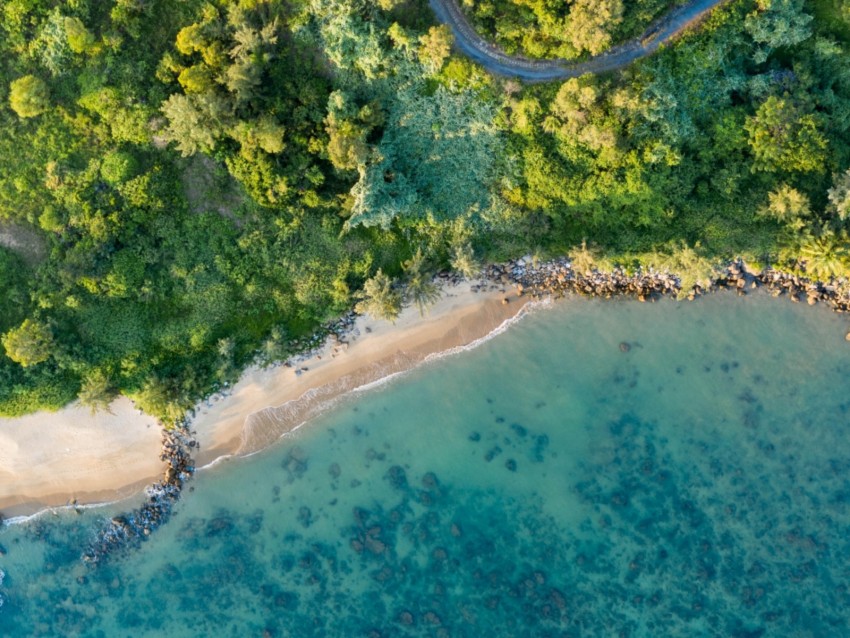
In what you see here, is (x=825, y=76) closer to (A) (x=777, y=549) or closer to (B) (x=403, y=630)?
(A) (x=777, y=549)

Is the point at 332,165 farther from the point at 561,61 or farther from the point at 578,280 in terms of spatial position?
the point at 578,280

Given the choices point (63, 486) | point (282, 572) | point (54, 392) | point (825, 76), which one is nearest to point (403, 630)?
point (282, 572)

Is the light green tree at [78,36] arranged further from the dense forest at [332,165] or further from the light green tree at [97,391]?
the light green tree at [97,391]

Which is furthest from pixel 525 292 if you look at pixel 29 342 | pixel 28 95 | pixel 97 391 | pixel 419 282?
pixel 28 95

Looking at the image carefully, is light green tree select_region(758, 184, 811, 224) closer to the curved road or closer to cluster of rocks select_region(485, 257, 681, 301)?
cluster of rocks select_region(485, 257, 681, 301)

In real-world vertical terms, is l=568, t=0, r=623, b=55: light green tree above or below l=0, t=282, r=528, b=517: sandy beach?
above

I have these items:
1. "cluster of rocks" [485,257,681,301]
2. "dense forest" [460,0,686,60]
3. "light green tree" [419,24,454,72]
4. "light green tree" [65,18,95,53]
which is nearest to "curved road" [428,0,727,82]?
"dense forest" [460,0,686,60]
